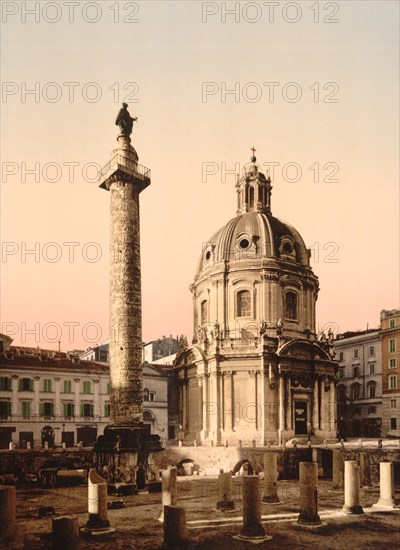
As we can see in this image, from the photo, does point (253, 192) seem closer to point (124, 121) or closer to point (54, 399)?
point (124, 121)

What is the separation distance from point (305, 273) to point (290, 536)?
110 feet

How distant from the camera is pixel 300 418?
46.5m

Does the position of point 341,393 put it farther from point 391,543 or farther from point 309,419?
point 391,543

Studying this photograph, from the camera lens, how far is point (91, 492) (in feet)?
56.6

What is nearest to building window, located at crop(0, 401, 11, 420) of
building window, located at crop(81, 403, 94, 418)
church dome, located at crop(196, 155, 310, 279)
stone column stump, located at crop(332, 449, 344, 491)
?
building window, located at crop(81, 403, 94, 418)

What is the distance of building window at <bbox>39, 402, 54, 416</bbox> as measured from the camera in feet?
172

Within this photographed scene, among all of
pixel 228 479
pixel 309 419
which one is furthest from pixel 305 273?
pixel 228 479

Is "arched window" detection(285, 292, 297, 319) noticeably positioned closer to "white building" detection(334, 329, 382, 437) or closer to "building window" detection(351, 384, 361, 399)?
"white building" detection(334, 329, 382, 437)

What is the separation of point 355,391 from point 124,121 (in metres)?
39.2

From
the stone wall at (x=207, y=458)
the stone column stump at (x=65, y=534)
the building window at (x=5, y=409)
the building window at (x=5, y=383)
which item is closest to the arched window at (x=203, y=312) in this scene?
the stone wall at (x=207, y=458)

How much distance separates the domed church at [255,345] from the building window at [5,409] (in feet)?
43.6

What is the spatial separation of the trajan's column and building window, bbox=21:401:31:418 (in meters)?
21.2

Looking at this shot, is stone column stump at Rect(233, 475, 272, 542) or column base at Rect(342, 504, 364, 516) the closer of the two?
stone column stump at Rect(233, 475, 272, 542)

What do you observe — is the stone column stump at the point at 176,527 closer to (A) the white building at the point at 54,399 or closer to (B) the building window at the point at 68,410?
(A) the white building at the point at 54,399
